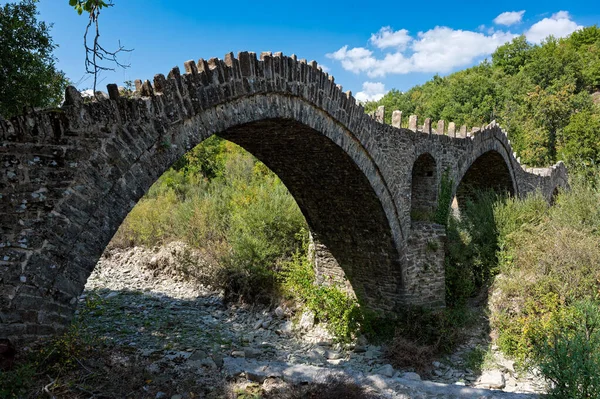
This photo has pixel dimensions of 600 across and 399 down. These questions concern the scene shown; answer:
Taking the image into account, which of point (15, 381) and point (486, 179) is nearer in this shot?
point (15, 381)

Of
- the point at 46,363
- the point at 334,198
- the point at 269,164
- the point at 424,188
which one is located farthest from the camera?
the point at 424,188

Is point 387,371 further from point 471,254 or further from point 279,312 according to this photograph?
point 471,254

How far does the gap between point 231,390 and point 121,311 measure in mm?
6685

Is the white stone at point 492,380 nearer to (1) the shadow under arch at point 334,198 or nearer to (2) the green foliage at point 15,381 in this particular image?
(1) the shadow under arch at point 334,198

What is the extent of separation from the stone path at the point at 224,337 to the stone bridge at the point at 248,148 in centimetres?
149

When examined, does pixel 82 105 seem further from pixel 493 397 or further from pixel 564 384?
pixel 564 384

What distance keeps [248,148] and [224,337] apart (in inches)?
155

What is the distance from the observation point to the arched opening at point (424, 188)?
1002 cm

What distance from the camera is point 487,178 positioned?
606 inches

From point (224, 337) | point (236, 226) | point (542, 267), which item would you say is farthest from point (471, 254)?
point (224, 337)

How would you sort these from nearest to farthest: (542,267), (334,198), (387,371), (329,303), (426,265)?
1. (387,371)
2. (542,267)
3. (334,198)
4. (329,303)
5. (426,265)

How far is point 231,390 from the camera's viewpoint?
4020 mm

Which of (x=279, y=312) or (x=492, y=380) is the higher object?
(x=279, y=312)

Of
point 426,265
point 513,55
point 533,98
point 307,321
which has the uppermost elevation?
point 513,55
